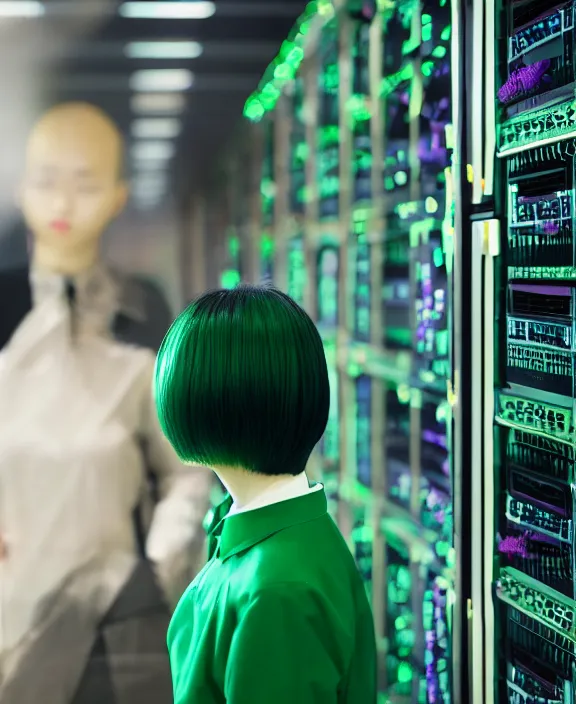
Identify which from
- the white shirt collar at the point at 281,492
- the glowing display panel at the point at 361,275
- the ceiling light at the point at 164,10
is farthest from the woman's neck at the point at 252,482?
the ceiling light at the point at 164,10

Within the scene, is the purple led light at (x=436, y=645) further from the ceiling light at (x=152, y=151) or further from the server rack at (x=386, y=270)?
the ceiling light at (x=152, y=151)

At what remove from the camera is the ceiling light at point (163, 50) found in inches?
72.4

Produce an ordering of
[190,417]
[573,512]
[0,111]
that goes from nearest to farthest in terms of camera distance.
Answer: [190,417] < [573,512] < [0,111]

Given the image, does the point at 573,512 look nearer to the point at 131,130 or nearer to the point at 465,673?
the point at 465,673

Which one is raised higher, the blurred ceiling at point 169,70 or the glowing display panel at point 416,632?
the blurred ceiling at point 169,70

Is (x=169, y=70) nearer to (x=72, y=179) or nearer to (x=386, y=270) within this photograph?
(x=72, y=179)

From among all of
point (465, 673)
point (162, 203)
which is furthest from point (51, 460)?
point (465, 673)

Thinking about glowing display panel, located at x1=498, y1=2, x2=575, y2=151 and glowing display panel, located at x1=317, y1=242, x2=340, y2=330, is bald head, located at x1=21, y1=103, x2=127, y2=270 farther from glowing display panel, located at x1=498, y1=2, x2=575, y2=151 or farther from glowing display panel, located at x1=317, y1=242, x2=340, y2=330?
glowing display panel, located at x1=498, y1=2, x2=575, y2=151

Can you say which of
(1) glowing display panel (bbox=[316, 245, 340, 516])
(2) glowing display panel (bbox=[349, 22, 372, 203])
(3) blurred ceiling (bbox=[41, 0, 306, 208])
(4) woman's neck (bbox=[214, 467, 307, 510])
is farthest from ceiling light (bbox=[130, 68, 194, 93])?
(4) woman's neck (bbox=[214, 467, 307, 510])

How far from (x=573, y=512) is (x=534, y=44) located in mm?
621

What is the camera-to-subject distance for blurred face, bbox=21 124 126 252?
1859mm

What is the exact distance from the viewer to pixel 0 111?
184 cm

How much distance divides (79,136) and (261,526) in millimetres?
1207

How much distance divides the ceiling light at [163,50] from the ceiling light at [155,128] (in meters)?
0.13
